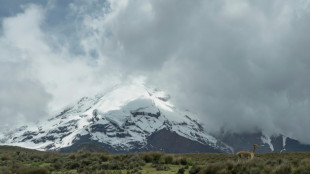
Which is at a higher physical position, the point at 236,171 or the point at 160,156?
the point at 160,156

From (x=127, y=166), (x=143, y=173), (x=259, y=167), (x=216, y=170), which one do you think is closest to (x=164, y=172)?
(x=143, y=173)

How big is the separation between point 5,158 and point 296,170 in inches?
1216

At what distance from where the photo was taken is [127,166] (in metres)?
26.6

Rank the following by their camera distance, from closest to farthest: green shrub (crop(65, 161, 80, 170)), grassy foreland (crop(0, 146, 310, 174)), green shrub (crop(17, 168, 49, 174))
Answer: grassy foreland (crop(0, 146, 310, 174))
green shrub (crop(17, 168, 49, 174))
green shrub (crop(65, 161, 80, 170))

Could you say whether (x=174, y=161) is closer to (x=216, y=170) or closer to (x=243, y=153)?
(x=243, y=153)

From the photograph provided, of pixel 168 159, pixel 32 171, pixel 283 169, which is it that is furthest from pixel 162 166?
pixel 283 169

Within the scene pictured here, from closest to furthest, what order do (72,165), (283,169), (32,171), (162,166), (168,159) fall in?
(283,169), (32,171), (162,166), (72,165), (168,159)

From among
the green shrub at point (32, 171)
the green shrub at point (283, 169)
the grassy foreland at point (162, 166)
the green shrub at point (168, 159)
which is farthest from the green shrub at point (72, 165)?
the green shrub at point (283, 169)

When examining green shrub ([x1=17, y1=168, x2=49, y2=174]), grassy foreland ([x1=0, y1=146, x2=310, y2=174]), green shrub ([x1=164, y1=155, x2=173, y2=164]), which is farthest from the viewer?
green shrub ([x1=164, y1=155, x2=173, y2=164])

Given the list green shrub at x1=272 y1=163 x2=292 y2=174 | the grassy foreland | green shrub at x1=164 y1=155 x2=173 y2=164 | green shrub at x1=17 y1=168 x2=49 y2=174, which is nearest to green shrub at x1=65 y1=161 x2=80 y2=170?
the grassy foreland

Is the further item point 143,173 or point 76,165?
point 76,165

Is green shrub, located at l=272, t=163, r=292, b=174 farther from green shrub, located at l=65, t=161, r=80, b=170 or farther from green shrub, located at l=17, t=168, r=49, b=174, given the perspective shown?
green shrub, located at l=65, t=161, r=80, b=170

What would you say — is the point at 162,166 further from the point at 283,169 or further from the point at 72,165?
the point at 283,169

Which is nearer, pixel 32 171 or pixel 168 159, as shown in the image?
pixel 32 171
